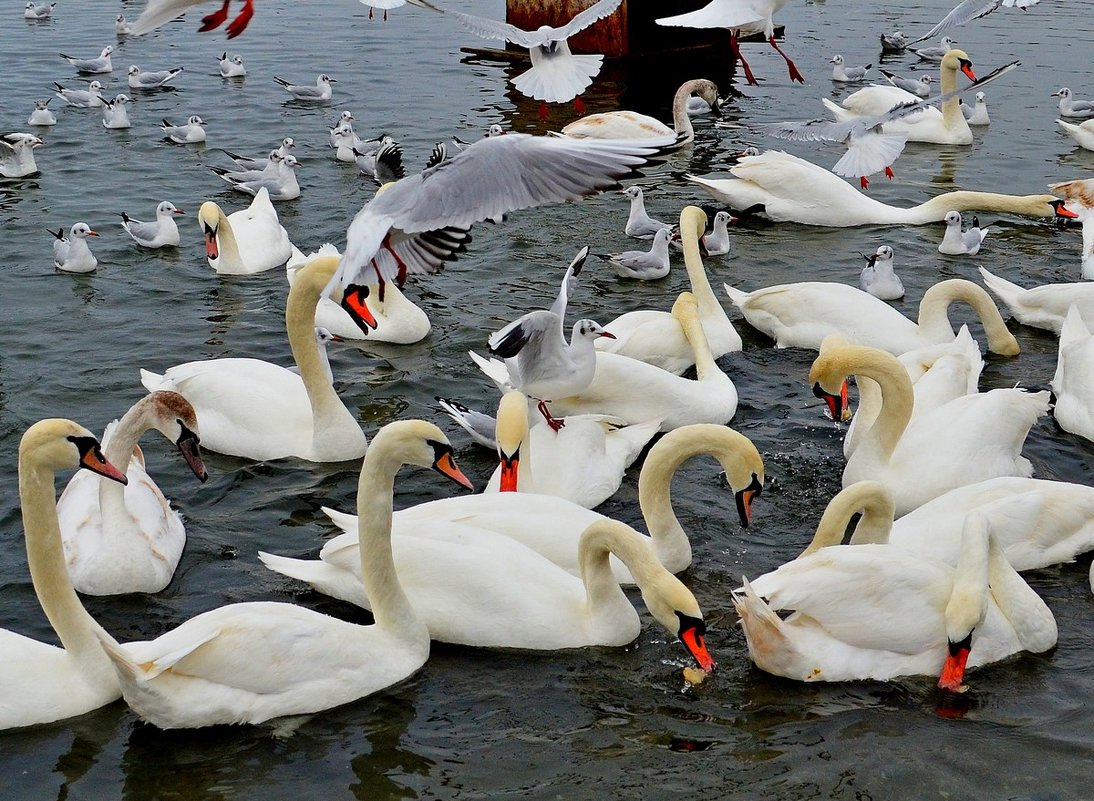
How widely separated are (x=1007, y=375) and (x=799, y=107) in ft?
30.1

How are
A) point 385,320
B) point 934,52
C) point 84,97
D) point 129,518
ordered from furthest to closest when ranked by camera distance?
point 934,52, point 84,97, point 385,320, point 129,518

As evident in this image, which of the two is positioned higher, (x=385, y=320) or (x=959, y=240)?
(x=959, y=240)

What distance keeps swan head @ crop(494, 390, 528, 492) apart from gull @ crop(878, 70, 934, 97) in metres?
13.0

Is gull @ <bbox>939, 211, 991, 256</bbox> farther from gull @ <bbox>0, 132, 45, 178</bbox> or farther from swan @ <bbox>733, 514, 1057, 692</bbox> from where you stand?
gull @ <bbox>0, 132, 45, 178</bbox>

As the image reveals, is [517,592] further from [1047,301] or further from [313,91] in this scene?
[313,91]

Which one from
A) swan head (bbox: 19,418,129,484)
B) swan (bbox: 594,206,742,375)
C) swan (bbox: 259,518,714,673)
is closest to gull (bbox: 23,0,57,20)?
swan (bbox: 594,206,742,375)

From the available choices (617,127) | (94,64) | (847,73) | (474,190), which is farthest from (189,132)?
(474,190)

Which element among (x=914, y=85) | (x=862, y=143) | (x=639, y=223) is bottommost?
(x=639, y=223)

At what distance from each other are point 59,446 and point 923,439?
16.4 ft

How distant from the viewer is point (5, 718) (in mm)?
5914

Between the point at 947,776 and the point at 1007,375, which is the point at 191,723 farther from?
the point at 1007,375

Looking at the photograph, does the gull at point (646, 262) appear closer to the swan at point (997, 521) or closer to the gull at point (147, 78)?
the swan at point (997, 521)

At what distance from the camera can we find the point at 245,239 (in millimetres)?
12797

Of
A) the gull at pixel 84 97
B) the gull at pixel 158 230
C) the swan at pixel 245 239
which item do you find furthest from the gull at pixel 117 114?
the swan at pixel 245 239
